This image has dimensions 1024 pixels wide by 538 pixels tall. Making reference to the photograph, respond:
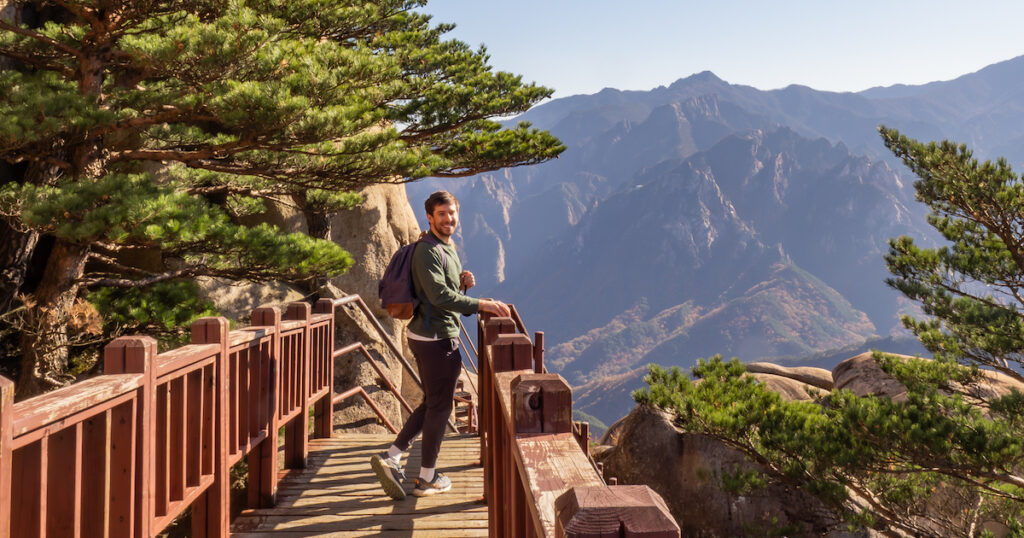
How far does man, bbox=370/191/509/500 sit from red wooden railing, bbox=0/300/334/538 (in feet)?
2.94

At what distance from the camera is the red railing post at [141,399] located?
85.5 inches

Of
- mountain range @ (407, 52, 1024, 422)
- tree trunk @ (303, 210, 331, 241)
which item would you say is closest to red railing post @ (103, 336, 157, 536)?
tree trunk @ (303, 210, 331, 241)

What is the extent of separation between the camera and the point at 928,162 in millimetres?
6785

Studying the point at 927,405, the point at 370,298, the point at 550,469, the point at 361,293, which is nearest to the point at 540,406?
the point at 550,469

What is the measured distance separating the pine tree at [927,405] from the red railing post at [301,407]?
323cm

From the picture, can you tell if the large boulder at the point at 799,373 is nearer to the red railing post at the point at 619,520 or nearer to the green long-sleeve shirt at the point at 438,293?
the green long-sleeve shirt at the point at 438,293

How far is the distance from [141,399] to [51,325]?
5.70 m

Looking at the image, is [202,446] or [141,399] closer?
[141,399]

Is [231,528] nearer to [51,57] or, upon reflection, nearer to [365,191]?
[51,57]

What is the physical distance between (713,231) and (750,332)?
43285 mm

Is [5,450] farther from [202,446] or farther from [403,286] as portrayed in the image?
[403,286]

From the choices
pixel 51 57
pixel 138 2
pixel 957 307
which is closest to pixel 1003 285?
pixel 957 307

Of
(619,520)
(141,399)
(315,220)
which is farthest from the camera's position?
(315,220)

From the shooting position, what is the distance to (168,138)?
7590 millimetres
